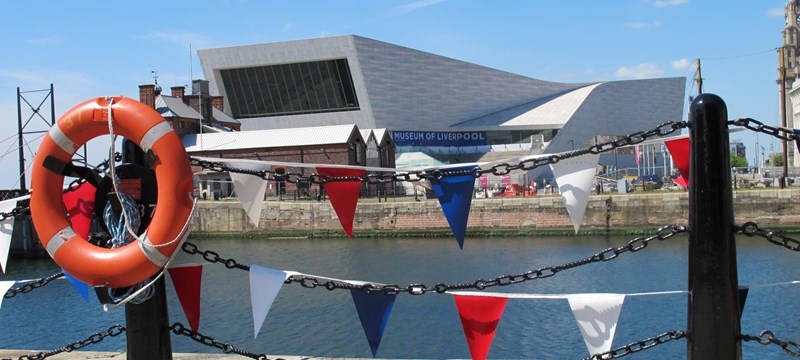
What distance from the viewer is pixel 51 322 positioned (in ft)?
47.3

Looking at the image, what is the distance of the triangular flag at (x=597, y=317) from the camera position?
12.0ft

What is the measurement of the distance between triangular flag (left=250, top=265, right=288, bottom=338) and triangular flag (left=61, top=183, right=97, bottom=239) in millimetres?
963

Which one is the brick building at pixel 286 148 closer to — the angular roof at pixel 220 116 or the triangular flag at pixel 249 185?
the angular roof at pixel 220 116

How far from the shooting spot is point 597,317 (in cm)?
372

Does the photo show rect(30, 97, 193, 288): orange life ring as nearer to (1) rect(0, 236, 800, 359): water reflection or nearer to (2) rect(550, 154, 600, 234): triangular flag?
(2) rect(550, 154, 600, 234): triangular flag

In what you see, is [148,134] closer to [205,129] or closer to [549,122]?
[205,129]

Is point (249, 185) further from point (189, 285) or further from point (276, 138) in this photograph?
point (276, 138)

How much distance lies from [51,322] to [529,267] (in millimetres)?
11702

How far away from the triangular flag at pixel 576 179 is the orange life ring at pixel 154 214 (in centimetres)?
199

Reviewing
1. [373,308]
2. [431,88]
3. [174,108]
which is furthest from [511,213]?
[431,88]

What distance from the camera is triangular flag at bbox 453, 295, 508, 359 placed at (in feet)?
13.1

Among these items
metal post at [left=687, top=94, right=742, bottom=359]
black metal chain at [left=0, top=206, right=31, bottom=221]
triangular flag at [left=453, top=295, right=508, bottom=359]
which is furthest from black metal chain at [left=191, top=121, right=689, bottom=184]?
black metal chain at [left=0, top=206, right=31, bottom=221]

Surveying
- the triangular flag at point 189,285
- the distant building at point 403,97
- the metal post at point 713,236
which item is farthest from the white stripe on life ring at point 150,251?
the distant building at point 403,97

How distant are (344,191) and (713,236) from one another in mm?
2203
